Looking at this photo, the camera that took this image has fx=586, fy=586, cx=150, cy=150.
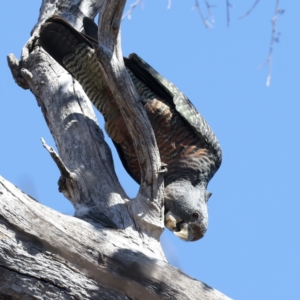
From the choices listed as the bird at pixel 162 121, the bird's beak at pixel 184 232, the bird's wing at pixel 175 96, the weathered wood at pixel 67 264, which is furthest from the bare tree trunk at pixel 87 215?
the bird's beak at pixel 184 232

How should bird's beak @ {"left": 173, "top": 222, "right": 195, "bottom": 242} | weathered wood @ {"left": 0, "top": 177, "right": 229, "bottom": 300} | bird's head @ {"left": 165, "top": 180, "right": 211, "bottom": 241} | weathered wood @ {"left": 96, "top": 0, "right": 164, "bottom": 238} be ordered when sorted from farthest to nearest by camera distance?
bird's beak @ {"left": 173, "top": 222, "right": 195, "bottom": 242}
bird's head @ {"left": 165, "top": 180, "right": 211, "bottom": 241}
weathered wood @ {"left": 96, "top": 0, "right": 164, "bottom": 238}
weathered wood @ {"left": 0, "top": 177, "right": 229, "bottom": 300}

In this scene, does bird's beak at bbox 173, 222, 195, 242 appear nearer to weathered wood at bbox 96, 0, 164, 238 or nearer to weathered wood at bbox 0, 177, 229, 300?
weathered wood at bbox 96, 0, 164, 238

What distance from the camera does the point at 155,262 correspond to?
2602 millimetres

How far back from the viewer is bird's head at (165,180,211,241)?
3.72 meters

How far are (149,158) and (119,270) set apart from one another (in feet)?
2.68

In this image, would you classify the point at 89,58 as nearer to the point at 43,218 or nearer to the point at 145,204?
the point at 145,204

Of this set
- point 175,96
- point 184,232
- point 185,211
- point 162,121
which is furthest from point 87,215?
point 175,96

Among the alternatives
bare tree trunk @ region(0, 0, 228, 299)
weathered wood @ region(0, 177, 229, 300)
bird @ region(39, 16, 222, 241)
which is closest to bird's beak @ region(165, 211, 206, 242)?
bird @ region(39, 16, 222, 241)

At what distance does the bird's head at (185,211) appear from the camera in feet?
12.2

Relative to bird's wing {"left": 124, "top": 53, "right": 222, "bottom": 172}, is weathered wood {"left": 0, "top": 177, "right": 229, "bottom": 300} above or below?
below

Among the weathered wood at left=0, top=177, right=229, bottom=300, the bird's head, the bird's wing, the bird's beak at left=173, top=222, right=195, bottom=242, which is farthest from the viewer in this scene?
the bird's wing

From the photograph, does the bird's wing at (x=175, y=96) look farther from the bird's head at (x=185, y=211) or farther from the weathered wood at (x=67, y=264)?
the weathered wood at (x=67, y=264)

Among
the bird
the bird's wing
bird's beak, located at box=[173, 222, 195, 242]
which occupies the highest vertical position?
the bird's wing

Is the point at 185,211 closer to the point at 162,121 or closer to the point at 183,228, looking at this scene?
the point at 183,228
